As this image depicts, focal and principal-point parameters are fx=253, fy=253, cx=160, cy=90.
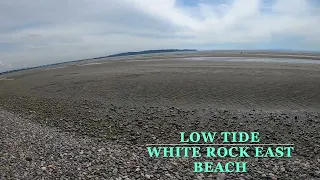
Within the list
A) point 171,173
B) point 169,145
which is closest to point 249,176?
point 171,173

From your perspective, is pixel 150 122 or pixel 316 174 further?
pixel 150 122

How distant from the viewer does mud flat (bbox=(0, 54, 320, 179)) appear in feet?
28.5

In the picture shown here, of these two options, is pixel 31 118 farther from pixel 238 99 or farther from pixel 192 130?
pixel 238 99

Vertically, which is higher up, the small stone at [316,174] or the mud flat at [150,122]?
the mud flat at [150,122]

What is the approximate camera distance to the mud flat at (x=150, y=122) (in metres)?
8.70

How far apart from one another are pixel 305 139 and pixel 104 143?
923 centimetres

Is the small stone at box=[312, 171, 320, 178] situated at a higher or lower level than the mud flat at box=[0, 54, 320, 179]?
lower

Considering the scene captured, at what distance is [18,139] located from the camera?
11.3 metres

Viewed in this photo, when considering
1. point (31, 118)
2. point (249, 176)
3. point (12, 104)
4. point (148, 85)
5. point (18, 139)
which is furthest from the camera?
point (148, 85)

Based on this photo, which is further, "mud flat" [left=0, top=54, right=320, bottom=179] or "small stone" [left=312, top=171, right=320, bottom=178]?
"mud flat" [left=0, top=54, right=320, bottom=179]

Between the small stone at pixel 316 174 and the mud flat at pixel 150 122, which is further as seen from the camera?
the mud flat at pixel 150 122

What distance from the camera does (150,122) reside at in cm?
1449

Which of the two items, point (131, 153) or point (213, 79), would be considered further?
point (213, 79)

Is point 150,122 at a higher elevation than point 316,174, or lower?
higher
